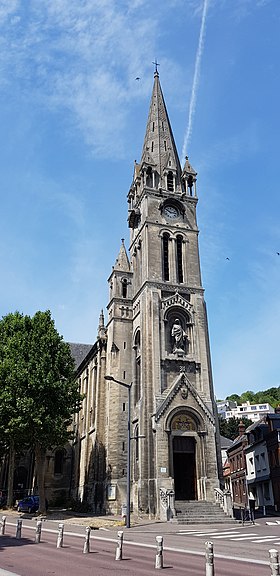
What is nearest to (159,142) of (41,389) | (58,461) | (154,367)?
(154,367)

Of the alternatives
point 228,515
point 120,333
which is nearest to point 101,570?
point 228,515

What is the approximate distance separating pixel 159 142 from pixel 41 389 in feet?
91.7

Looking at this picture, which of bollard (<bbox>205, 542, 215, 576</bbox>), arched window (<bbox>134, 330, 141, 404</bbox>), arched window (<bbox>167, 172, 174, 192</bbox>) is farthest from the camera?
arched window (<bbox>167, 172, 174, 192</bbox>)

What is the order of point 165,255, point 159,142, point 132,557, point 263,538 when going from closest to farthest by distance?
1. point 132,557
2. point 263,538
3. point 165,255
4. point 159,142

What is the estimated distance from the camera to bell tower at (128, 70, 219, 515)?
32.8m

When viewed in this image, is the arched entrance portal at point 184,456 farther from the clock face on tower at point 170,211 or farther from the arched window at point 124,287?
the clock face on tower at point 170,211

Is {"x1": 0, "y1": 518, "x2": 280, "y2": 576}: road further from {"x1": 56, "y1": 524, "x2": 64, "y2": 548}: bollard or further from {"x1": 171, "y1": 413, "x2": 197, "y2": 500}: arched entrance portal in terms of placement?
{"x1": 171, "y1": 413, "x2": 197, "y2": 500}: arched entrance portal

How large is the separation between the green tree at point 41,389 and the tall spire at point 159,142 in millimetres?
20072

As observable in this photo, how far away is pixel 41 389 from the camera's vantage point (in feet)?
106

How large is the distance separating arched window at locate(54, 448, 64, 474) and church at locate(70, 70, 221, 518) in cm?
296

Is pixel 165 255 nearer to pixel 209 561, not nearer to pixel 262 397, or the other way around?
pixel 209 561

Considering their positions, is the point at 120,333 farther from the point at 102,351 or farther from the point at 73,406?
the point at 73,406

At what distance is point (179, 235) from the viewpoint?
4253 centimetres

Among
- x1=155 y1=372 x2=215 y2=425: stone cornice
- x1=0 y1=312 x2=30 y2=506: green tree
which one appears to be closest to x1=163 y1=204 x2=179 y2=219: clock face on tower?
x1=155 y1=372 x2=215 y2=425: stone cornice
